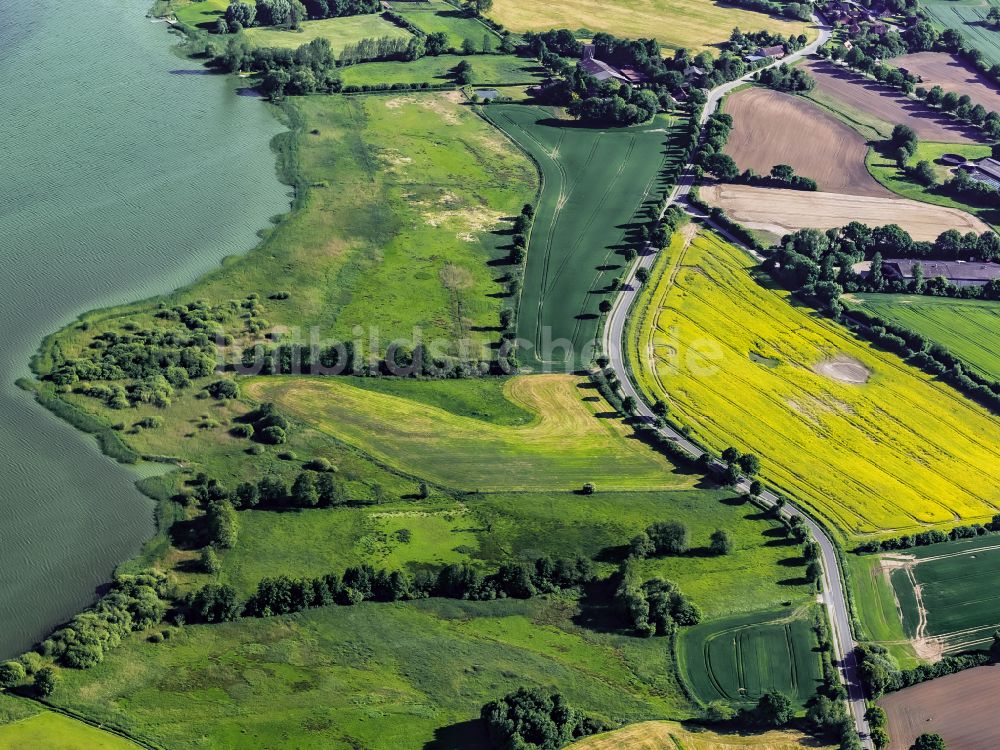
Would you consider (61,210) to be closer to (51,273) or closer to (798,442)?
(51,273)

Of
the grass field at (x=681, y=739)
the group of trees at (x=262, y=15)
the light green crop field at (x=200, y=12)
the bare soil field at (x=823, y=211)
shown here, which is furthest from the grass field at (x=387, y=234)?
the grass field at (x=681, y=739)

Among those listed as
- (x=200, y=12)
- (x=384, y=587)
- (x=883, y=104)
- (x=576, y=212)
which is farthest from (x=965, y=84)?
(x=384, y=587)

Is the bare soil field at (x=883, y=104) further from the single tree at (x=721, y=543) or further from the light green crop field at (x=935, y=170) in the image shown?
the single tree at (x=721, y=543)

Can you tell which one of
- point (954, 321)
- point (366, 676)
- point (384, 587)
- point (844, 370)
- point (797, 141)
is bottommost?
point (366, 676)

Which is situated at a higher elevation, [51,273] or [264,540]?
[51,273]

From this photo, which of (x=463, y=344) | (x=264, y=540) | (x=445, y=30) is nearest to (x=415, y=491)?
(x=264, y=540)

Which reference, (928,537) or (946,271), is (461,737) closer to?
(928,537)
